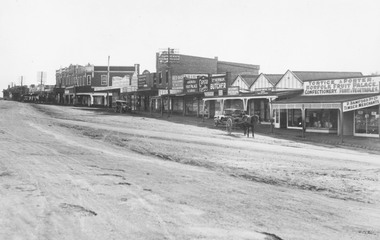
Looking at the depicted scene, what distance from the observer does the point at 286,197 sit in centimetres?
852

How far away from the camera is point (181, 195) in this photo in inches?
328

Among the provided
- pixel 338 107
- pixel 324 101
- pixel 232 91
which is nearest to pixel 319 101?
pixel 324 101

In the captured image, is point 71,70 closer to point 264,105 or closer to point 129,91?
point 129,91

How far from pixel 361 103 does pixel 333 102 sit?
5.66ft

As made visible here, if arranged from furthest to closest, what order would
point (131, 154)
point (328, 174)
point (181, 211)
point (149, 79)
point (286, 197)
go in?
1. point (149, 79)
2. point (131, 154)
3. point (328, 174)
4. point (286, 197)
5. point (181, 211)

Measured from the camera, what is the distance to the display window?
2531cm

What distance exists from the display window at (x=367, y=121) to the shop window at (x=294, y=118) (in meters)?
5.26

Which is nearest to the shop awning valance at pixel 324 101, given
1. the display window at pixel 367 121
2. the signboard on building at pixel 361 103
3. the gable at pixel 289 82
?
the signboard on building at pixel 361 103

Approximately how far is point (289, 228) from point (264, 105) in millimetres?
30498

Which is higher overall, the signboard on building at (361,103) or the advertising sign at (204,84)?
the advertising sign at (204,84)

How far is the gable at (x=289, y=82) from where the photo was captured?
109 feet

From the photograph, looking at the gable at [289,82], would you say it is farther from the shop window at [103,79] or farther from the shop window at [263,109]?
the shop window at [103,79]

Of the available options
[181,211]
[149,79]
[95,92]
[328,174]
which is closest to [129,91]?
[149,79]

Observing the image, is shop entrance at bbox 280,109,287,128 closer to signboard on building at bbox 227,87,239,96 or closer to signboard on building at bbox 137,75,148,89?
signboard on building at bbox 227,87,239,96
